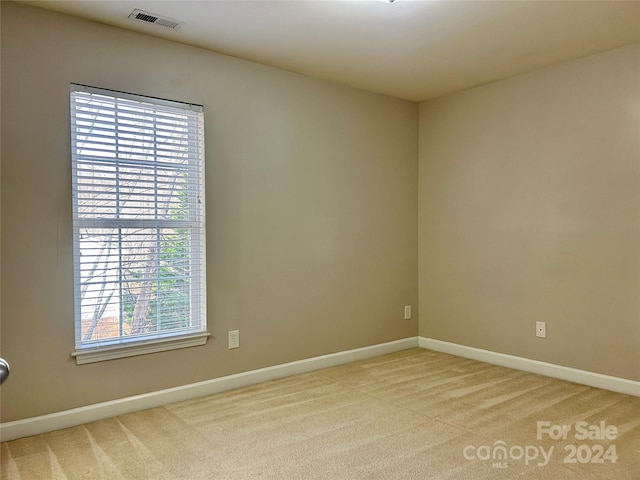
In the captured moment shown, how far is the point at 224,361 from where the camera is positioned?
3.37m

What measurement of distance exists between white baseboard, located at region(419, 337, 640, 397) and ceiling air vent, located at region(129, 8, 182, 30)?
3386mm

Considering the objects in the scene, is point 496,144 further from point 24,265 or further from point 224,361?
point 24,265

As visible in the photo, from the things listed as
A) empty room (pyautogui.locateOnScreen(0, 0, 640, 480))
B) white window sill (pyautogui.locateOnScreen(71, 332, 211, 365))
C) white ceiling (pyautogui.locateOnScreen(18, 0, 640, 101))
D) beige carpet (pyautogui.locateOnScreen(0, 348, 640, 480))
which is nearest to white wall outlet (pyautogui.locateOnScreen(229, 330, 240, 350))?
empty room (pyautogui.locateOnScreen(0, 0, 640, 480))

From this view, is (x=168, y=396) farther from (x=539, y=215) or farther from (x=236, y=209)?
(x=539, y=215)

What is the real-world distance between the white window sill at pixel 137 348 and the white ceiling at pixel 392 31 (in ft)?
6.34

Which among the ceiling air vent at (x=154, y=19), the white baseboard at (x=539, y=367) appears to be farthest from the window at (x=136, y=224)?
the white baseboard at (x=539, y=367)

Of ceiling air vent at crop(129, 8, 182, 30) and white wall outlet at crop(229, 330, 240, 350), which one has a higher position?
ceiling air vent at crop(129, 8, 182, 30)

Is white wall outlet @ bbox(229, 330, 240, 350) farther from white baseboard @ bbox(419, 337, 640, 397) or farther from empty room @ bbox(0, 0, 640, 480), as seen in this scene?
white baseboard @ bbox(419, 337, 640, 397)

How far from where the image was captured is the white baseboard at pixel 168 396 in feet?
8.59

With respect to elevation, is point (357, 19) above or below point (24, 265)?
above

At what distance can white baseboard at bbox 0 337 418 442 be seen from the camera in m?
2.62

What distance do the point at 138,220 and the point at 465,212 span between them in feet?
8.98

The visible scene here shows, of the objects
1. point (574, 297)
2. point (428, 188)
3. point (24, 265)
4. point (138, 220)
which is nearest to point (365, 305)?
point (428, 188)

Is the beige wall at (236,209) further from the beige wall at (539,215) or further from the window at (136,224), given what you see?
the beige wall at (539,215)
